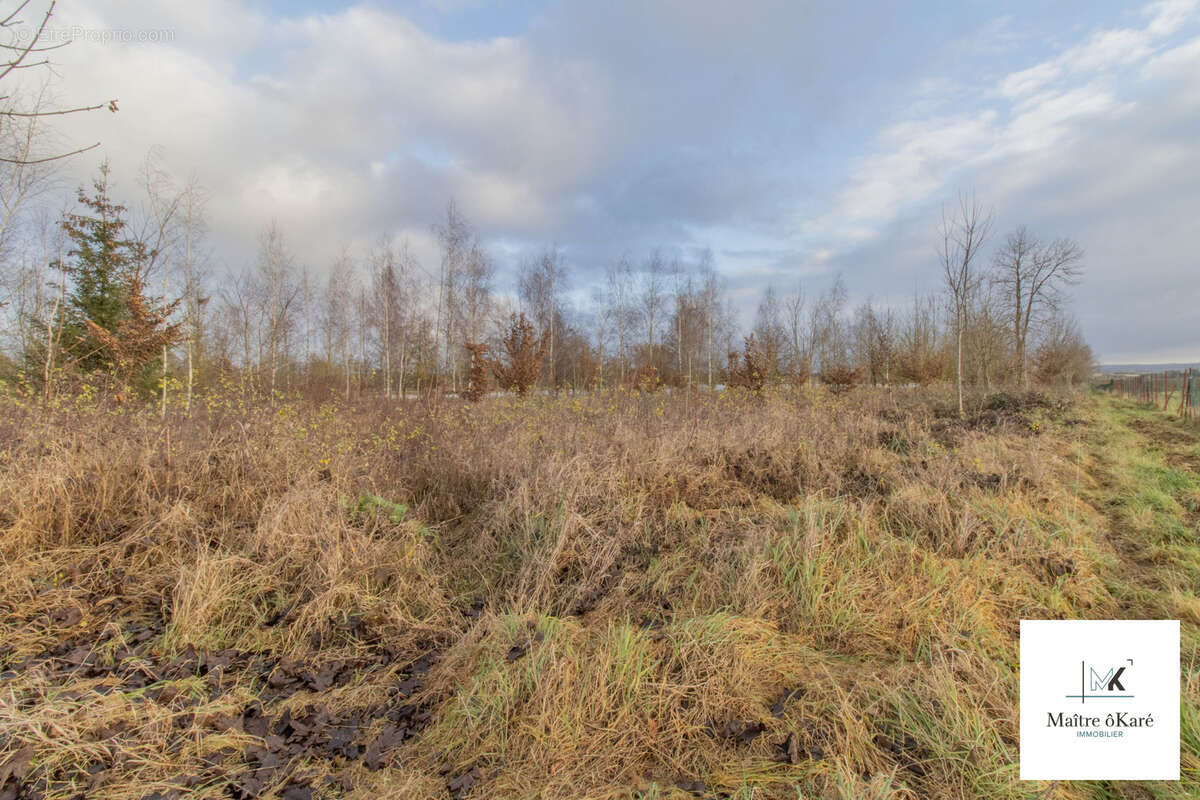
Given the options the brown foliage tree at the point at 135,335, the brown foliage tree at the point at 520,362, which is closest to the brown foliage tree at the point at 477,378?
the brown foliage tree at the point at 520,362

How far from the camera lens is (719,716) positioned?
7.68ft

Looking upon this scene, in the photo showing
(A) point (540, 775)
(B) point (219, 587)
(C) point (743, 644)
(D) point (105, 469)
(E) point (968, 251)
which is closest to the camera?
(A) point (540, 775)

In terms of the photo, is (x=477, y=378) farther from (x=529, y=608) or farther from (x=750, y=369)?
(x=529, y=608)

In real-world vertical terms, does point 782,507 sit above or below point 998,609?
above

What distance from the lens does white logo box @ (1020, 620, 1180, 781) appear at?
164 centimetres

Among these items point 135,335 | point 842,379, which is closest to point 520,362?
point 135,335

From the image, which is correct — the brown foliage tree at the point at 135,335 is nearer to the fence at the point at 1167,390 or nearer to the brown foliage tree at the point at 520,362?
the brown foliage tree at the point at 520,362

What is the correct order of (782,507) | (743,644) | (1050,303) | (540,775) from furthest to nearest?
1. (1050,303)
2. (782,507)
3. (743,644)
4. (540,775)

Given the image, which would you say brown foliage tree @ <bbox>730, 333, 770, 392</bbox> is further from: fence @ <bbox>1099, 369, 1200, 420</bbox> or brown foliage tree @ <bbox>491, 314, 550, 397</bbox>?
fence @ <bbox>1099, 369, 1200, 420</bbox>

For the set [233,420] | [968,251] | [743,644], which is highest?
[968,251]

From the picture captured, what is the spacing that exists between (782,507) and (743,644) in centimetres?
239

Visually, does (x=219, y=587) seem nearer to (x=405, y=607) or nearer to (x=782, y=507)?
(x=405, y=607)

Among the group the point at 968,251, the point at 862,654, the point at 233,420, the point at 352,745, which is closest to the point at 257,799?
the point at 352,745

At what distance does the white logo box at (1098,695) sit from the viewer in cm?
164
